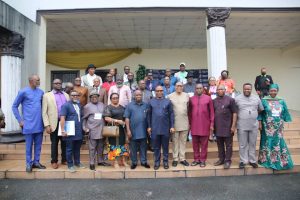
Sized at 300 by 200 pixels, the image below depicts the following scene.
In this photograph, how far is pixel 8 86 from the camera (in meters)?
5.91

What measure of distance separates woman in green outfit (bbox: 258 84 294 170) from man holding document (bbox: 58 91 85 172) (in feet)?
11.9

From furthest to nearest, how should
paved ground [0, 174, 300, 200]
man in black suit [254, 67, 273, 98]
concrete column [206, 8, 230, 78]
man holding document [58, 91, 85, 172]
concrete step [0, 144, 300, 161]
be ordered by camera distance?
man in black suit [254, 67, 273, 98] < concrete column [206, 8, 230, 78] < concrete step [0, 144, 300, 161] < man holding document [58, 91, 85, 172] < paved ground [0, 174, 300, 200]

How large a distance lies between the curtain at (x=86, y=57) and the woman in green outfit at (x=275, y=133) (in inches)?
291

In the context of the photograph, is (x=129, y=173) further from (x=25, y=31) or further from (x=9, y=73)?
(x=25, y=31)

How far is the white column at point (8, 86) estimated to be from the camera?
5914 mm

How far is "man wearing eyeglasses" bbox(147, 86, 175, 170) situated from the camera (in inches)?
178

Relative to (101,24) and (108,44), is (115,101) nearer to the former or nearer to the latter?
(101,24)

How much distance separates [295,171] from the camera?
4.71 m

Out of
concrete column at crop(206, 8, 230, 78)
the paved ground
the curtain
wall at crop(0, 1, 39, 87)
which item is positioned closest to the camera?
the paved ground

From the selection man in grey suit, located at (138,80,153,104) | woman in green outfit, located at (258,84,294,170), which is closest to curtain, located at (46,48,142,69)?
man in grey suit, located at (138,80,153,104)

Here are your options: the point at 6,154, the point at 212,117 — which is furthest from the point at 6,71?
the point at 212,117

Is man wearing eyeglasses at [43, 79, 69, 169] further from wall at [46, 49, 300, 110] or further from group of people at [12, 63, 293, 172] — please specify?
wall at [46, 49, 300, 110]

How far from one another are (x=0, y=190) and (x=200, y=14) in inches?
268

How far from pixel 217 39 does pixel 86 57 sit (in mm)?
6359
